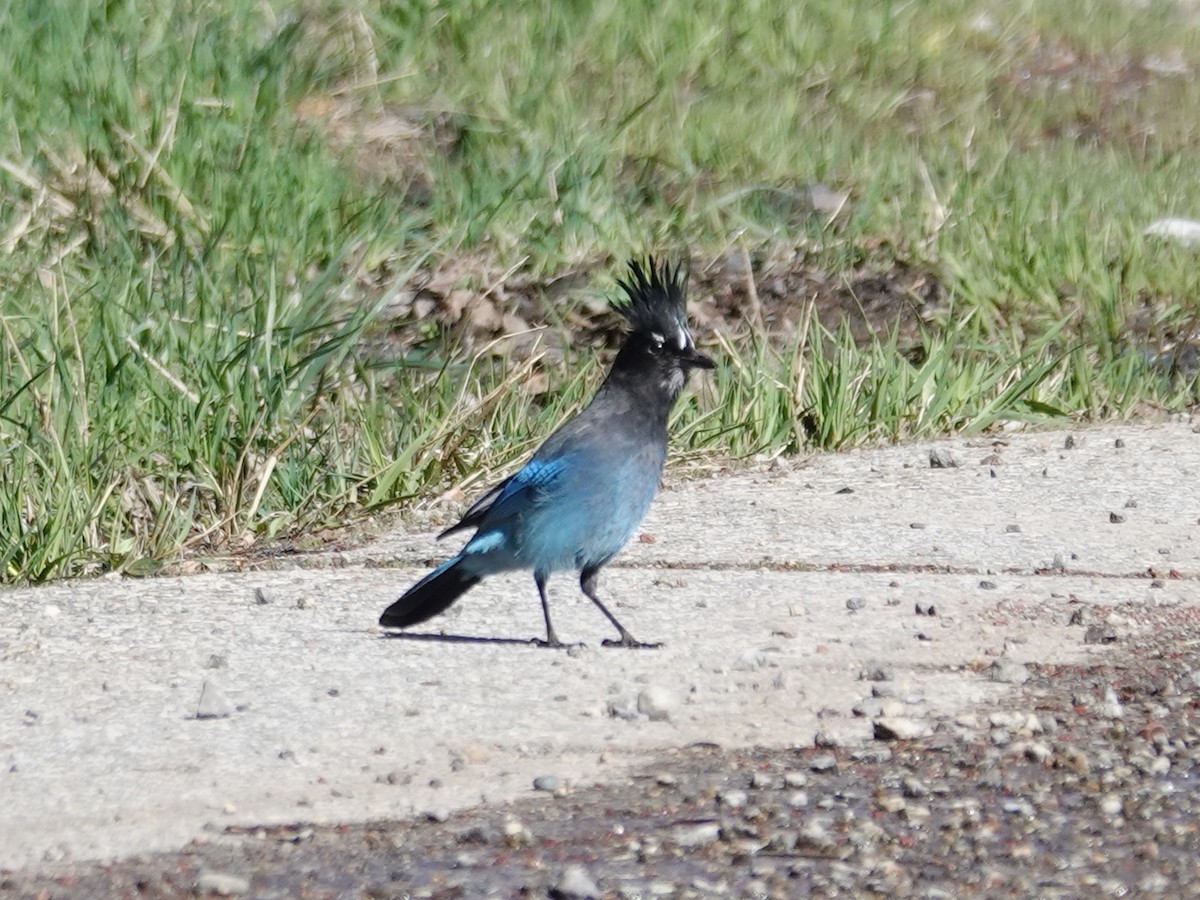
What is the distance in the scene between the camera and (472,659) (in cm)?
416

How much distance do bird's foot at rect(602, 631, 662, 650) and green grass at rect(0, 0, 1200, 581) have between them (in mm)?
1214

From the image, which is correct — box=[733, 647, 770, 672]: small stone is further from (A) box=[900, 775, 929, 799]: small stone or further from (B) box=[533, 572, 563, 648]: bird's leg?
(A) box=[900, 775, 929, 799]: small stone

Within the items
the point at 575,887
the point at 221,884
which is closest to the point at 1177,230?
the point at 575,887

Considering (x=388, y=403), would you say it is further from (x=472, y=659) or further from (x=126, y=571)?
(x=472, y=659)

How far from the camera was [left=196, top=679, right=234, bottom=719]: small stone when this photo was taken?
12.0ft

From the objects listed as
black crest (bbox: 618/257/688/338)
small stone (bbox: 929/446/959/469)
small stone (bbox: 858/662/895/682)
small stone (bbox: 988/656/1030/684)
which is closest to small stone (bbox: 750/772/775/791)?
small stone (bbox: 858/662/895/682)

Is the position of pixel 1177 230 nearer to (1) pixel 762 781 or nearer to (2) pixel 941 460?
(2) pixel 941 460

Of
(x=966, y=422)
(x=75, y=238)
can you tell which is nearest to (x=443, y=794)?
(x=966, y=422)

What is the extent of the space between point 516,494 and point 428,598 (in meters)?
0.28

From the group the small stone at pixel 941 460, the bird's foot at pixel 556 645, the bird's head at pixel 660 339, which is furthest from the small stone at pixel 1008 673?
the small stone at pixel 941 460

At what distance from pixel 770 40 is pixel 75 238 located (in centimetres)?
406

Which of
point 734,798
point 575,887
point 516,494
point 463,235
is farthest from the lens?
point 463,235

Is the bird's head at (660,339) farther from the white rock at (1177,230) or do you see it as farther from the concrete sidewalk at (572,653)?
the white rock at (1177,230)

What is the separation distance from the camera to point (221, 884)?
9.42 ft
